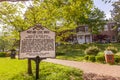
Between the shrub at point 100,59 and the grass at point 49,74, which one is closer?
the grass at point 49,74

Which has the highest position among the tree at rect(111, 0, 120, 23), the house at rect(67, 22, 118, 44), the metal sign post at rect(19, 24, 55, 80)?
the tree at rect(111, 0, 120, 23)

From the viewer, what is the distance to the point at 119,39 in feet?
186

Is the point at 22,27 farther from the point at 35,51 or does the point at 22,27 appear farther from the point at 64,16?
the point at 35,51

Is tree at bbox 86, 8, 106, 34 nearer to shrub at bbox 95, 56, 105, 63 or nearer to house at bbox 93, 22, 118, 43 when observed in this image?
house at bbox 93, 22, 118, 43

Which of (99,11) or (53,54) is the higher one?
(99,11)

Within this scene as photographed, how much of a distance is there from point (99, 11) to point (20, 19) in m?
41.3

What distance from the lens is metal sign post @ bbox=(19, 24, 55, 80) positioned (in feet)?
31.5

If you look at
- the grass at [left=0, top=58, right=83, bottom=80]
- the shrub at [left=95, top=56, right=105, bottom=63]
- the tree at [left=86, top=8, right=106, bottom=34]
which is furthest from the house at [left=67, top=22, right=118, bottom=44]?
the grass at [left=0, top=58, right=83, bottom=80]

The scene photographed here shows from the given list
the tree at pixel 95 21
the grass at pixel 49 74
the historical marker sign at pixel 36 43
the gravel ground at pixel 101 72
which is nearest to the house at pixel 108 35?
the tree at pixel 95 21

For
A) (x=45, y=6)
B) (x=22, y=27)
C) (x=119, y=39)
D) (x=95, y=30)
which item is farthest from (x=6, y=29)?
(x=119, y=39)

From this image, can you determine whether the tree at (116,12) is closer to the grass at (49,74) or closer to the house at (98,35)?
the house at (98,35)

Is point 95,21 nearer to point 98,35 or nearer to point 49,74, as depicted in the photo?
point 98,35

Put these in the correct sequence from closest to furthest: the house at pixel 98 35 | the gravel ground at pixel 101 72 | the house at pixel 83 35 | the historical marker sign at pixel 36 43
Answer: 1. the historical marker sign at pixel 36 43
2. the gravel ground at pixel 101 72
3. the house at pixel 98 35
4. the house at pixel 83 35

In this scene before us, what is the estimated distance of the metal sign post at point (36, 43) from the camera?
31.5ft
